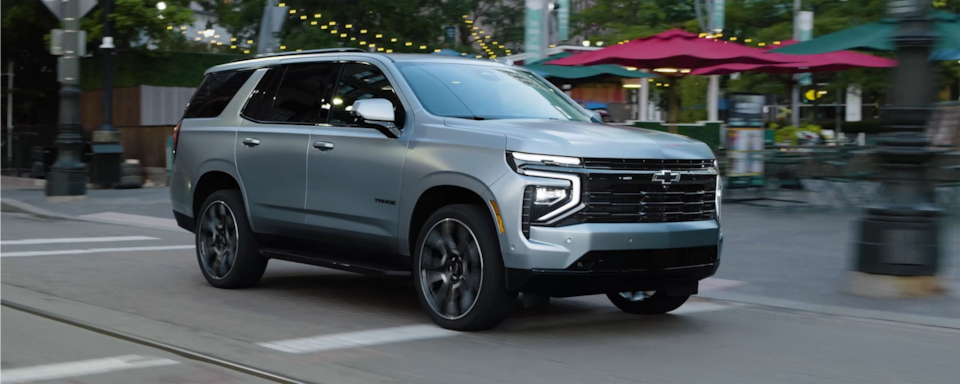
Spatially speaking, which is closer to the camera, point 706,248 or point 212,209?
point 706,248

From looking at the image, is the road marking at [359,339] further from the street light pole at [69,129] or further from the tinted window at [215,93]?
the street light pole at [69,129]

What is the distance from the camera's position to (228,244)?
28.6ft

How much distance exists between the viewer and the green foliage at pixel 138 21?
24906 mm

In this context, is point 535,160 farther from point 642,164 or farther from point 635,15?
point 635,15

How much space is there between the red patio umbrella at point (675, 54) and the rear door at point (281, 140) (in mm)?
9912

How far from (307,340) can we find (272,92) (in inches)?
104

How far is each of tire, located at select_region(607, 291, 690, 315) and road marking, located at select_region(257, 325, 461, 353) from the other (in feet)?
4.91

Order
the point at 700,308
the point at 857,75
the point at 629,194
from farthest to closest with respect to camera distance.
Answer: the point at 857,75, the point at 700,308, the point at 629,194

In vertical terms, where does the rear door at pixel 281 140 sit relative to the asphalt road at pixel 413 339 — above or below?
above

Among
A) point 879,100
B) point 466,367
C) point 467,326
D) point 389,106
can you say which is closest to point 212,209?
point 389,106

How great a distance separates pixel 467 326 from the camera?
6.79m

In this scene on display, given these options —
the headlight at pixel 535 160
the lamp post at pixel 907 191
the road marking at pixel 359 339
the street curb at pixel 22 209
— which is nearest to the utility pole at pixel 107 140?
the street curb at pixel 22 209

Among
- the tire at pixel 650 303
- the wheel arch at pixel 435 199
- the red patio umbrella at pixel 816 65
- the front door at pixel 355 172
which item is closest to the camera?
the wheel arch at pixel 435 199

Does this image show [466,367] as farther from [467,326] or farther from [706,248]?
[706,248]
